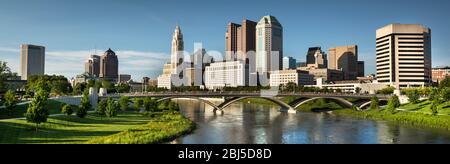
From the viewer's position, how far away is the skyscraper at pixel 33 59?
130375 millimetres

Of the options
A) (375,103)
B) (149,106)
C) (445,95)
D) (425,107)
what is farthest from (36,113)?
(375,103)

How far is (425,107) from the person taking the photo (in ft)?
206

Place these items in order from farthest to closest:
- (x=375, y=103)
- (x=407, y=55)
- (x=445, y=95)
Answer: (x=407, y=55) < (x=375, y=103) < (x=445, y=95)

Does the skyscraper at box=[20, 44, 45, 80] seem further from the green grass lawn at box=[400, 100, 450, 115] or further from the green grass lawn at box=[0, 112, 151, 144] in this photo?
the green grass lawn at box=[400, 100, 450, 115]

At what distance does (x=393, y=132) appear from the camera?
4356 cm

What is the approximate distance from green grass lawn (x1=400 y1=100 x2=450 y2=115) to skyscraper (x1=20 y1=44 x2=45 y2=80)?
108694 millimetres

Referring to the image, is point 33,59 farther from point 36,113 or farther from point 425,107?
point 425,107

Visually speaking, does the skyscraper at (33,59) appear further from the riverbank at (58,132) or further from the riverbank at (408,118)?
the riverbank at (408,118)

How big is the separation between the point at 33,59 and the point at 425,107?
130 meters

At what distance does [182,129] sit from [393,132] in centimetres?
2300

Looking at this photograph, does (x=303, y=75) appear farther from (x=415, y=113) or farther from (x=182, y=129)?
(x=182, y=129)

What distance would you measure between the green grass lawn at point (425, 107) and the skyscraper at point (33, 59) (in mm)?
108694
